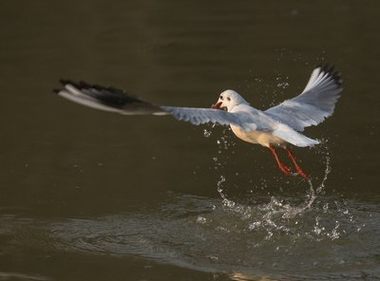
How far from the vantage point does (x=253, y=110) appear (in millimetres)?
7770

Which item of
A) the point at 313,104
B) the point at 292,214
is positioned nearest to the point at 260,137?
the point at 292,214

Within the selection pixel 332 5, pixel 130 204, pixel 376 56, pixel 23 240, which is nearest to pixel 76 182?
pixel 130 204

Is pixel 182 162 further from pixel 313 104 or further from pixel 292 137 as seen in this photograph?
pixel 292 137

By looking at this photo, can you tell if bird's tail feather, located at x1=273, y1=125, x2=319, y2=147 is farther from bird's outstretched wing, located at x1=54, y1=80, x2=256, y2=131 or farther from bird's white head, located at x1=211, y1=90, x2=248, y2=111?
bird's outstretched wing, located at x1=54, y1=80, x2=256, y2=131

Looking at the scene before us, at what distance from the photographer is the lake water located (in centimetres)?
720

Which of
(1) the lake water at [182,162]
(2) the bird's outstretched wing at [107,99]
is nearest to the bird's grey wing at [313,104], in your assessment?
(1) the lake water at [182,162]

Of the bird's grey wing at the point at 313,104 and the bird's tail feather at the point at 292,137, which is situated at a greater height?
the bird's grey wing at the point at 313,104

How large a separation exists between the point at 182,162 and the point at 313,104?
140cm

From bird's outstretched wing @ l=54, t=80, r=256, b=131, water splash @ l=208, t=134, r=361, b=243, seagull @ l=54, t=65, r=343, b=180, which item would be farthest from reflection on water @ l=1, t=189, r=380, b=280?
bird's outstretched wing @ l=54, t=80, r=256, b=131

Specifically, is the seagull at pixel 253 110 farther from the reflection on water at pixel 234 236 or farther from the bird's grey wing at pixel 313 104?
the reflection on water at pixel 234 236

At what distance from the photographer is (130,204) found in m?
8.33

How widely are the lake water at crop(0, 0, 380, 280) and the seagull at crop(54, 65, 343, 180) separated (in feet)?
2.16

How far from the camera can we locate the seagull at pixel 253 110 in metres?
6.57

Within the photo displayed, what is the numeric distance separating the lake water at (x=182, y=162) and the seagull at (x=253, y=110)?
2.16 ft
